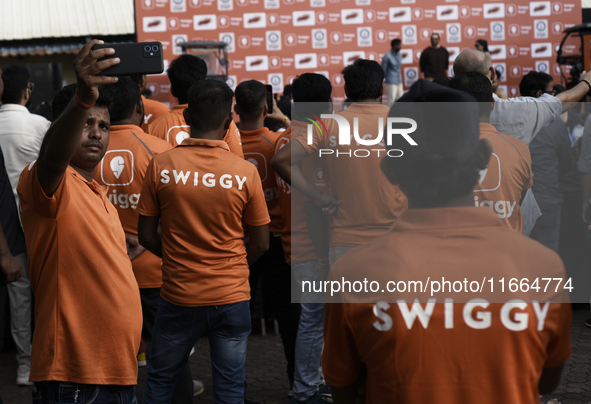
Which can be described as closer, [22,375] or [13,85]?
[22,375]

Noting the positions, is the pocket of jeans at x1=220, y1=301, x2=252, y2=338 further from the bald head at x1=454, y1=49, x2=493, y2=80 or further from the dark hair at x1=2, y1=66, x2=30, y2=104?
the dark hair at x1=2, y1=66, x2=30, y2=104

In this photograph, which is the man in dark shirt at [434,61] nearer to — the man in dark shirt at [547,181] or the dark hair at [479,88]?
the man in dark shirt at [547,181]

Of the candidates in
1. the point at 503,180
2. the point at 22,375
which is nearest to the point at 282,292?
the point at 503,180

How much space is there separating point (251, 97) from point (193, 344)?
5.42 feet

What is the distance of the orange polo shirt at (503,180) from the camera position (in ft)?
8.63

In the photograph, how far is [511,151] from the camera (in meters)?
2.69

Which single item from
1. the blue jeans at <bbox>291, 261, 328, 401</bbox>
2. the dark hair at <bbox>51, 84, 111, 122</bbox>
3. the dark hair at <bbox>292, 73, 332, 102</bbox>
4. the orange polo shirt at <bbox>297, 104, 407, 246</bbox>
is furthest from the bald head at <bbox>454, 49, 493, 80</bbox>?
the dark hair at <bbox>51, 84, 111, 122</bbox>

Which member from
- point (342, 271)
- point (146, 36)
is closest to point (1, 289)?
point (342, 271)

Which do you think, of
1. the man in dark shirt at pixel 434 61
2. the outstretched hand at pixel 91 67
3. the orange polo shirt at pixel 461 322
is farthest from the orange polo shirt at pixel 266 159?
→ the man in dark shirt at pixel 434 61

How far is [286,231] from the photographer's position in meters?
3.51

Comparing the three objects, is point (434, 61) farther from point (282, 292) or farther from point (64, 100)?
point (64, 100)

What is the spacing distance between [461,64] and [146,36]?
944cm

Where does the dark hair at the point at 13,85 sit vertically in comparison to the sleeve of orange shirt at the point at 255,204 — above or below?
above

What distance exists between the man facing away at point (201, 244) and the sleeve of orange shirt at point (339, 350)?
1323 millimetres
